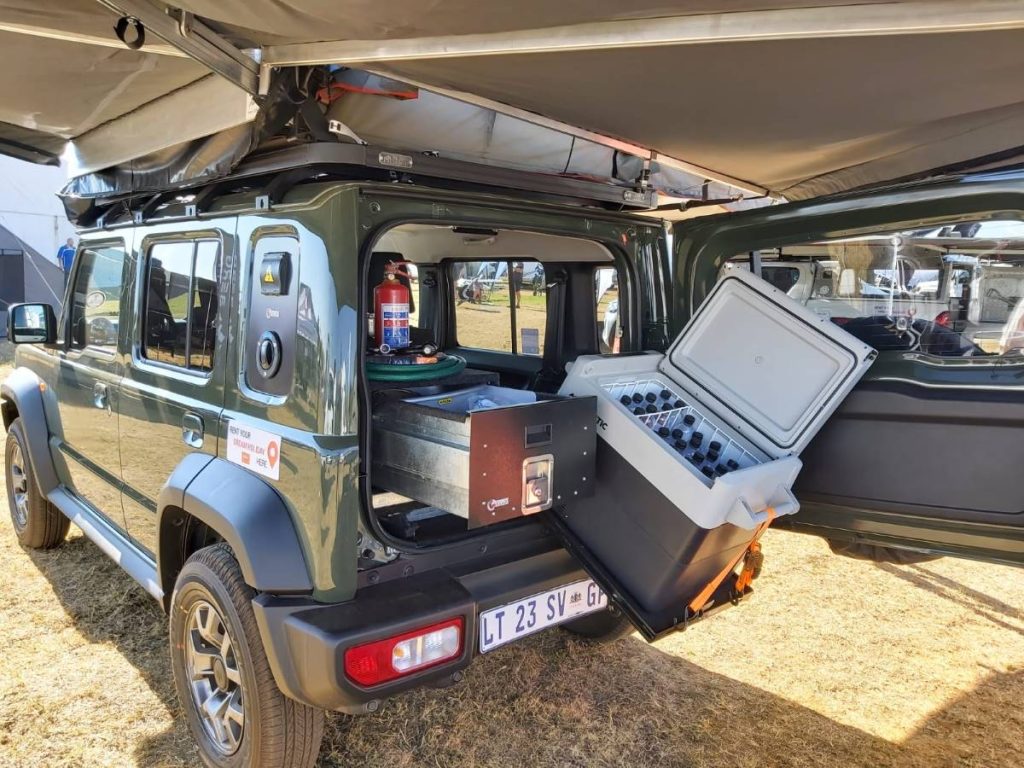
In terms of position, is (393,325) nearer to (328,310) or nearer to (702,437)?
(328,310)

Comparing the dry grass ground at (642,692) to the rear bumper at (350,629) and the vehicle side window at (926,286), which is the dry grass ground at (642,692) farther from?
the vehicle side window at (926,286)

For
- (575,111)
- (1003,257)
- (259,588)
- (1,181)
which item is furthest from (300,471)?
(1,181)

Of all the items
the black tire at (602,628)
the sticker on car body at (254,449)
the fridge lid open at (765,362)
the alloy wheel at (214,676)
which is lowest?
the black tire at (602,628)

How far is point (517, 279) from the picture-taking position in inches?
153

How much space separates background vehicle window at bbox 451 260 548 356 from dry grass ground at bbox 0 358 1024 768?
1.55 meters

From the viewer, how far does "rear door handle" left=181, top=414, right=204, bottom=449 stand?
2.49 meters

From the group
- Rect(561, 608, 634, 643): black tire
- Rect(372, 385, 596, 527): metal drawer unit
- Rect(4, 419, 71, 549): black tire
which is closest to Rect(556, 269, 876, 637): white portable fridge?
Rect(372, 385, 596, 527): metal drawer unit

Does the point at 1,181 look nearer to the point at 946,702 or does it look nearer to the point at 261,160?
the point at 261,160

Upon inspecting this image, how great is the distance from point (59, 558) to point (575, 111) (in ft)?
13.0

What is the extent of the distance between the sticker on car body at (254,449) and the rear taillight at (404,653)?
0.58 metres

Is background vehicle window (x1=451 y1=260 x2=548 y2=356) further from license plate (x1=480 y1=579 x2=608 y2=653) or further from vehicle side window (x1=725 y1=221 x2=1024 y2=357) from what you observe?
license plate (x1=480 y1=579 x2=608 y2=653)

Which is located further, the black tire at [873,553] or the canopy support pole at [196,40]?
the black tire at [873,553]

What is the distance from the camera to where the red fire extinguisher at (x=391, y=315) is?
105 inches

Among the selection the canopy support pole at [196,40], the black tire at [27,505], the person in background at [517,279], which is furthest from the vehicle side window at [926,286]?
the black tire at [27,505]
